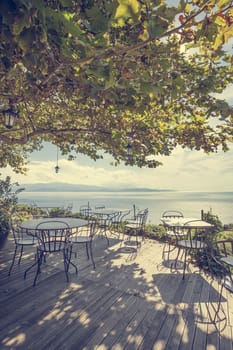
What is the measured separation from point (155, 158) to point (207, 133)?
5.90ft

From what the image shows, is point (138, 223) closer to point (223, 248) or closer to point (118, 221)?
point (118, 221)

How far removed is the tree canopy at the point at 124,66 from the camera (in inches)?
48.6

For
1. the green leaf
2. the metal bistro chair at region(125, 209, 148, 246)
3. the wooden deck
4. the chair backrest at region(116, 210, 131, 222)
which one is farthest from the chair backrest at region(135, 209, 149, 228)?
the green leaf

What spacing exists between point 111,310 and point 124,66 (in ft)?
9.89

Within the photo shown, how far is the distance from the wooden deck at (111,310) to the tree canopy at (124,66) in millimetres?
2483

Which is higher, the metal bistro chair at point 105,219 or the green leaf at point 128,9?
the green leaf at point 128,9

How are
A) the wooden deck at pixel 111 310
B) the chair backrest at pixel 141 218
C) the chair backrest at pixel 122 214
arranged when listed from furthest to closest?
the chair backrest at pixel 122 214, the chair backrest at pixel 141 218, the wooden deck at pixel 111 310

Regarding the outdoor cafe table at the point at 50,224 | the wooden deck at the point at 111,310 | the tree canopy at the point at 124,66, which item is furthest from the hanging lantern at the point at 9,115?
the wooden deck at the point at 111,310

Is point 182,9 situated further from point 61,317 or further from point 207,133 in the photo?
point 207,133

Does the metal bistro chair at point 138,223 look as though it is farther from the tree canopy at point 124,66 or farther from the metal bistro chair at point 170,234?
the tree canopy at point 124,66

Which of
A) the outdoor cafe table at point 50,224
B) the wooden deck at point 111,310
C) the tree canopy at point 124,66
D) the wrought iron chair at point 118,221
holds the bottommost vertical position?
the wooden deck at point 111,310

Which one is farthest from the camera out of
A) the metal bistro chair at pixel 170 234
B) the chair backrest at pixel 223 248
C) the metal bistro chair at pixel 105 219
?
the metal bistro chair at pixel 105 219

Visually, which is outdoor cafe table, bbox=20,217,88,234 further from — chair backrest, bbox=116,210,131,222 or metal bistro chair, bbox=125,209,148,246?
chair backrest, bbox=116,210,131,222

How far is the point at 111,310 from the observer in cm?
279
